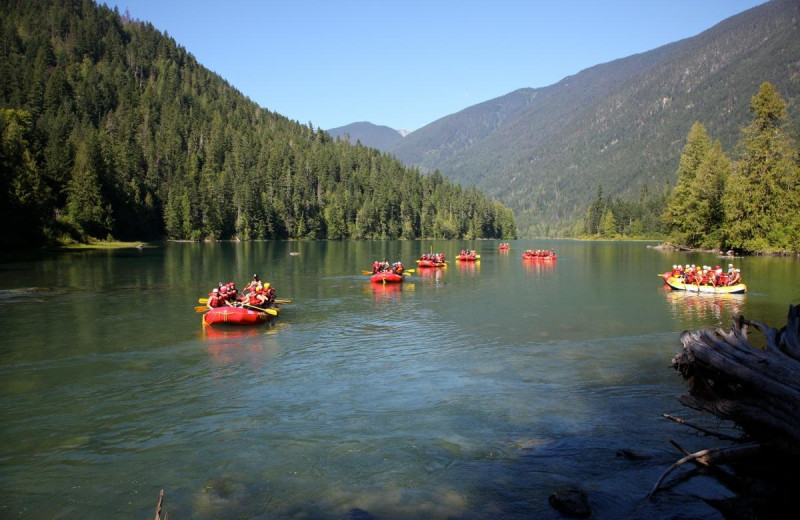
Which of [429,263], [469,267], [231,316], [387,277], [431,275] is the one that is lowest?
[231,316]

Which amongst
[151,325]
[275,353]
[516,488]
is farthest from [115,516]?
[151,325]

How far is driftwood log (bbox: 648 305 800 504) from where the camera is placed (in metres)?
8.25

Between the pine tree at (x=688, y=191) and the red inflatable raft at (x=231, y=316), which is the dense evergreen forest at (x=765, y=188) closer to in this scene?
the pine tree at (x=688, y=191)

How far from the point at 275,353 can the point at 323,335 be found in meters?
4.41

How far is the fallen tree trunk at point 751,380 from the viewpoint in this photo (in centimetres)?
823

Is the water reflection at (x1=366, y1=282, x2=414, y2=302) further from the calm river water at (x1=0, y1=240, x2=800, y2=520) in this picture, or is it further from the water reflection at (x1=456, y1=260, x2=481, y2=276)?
the water reflection at (x1=456, y1=260, x2=481, y2=276)

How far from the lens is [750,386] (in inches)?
338

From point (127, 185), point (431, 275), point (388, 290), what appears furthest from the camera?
point (127, 185)

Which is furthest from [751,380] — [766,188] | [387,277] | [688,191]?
[688,191]

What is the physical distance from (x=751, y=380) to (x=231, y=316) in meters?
26.3

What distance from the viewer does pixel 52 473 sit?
12.8m

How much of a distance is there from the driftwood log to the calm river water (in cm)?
231

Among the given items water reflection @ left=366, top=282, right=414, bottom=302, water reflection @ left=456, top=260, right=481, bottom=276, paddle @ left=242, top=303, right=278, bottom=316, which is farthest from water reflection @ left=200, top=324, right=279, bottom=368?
water reflection @ left=456, top=260, right=481, bottom=276

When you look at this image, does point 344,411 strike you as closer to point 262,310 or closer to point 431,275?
point 262,310
